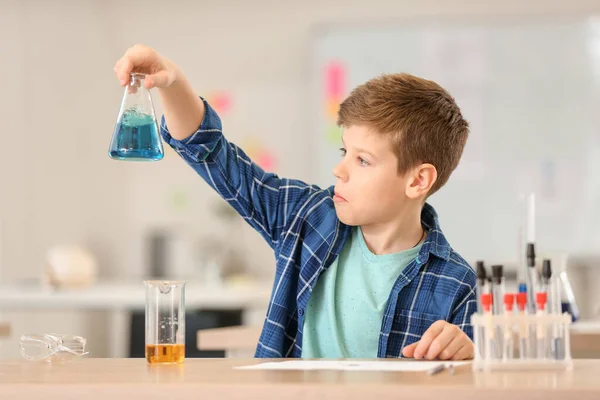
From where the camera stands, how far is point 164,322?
1.14 metres

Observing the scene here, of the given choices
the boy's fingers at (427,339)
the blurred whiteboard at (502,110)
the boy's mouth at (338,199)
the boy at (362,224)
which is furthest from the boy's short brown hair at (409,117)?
the blurred whiteboard at (502,110)

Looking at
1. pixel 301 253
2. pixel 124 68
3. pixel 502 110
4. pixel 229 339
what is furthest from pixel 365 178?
pixel 502 110

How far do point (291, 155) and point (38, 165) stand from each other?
139 cm

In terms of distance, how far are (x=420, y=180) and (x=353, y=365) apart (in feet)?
1.64

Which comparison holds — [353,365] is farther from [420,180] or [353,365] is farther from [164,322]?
[420,180]

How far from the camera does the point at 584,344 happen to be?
1.92 meters

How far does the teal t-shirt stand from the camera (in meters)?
1.44

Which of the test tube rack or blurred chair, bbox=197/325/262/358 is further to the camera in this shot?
blurred chair, bbox=197/325/262/358

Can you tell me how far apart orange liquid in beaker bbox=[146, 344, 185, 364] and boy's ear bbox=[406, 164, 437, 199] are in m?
0.52

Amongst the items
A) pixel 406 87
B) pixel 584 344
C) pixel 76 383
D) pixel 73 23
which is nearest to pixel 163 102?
pixel 406 87

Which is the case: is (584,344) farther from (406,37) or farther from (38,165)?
(38,165)

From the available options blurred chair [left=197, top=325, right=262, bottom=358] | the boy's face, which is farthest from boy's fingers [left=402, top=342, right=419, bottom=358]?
blurred chair [left=197, top=325, right=262, bottom=358]

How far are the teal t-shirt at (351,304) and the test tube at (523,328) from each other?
0.42 metres

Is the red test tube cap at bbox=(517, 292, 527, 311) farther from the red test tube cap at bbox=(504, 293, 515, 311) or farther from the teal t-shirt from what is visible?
the teal t-shirt
